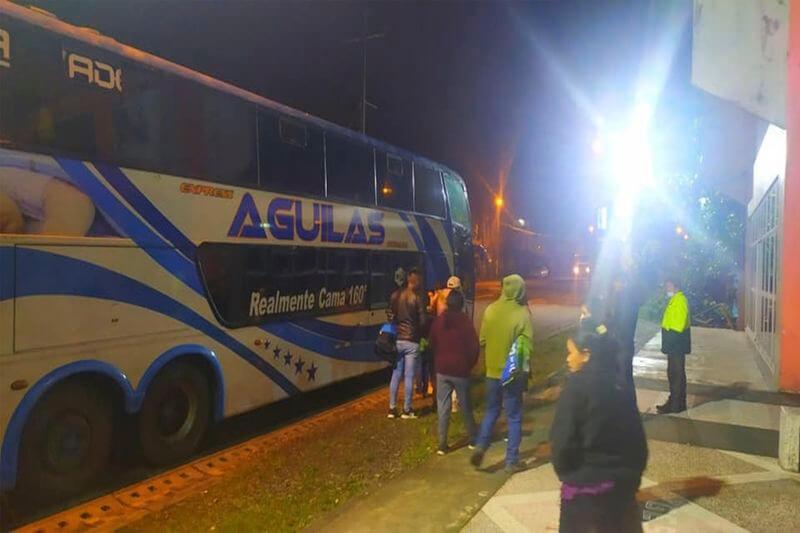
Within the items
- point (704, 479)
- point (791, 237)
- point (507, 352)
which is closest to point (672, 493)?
point (704, 479)

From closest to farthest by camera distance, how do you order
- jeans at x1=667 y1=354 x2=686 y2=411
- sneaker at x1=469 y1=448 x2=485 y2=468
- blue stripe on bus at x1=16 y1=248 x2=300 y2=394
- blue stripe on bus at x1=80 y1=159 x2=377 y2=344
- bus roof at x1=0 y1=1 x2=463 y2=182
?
blue stripe on bus at x1=16 y1=248 x2=300 y2=394, bus roof at x1=0 y1=1 x2=463 y2=182, sneaker at x1=469 y1=448 x2=485 y2=468, blue stripe on bus at x1=80 y1=159 x2=377 y2=344, jeans at x1=667 y1=354 x2=686 y2=411

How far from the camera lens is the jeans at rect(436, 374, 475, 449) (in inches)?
243

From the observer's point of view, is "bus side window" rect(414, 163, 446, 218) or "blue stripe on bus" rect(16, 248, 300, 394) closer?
"blue stripe on bus" rect(16, 248, 300, 394)

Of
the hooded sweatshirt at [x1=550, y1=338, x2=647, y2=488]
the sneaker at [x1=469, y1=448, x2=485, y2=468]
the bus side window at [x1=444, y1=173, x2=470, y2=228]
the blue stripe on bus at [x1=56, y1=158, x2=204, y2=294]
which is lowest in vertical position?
the sneaker at [x1=469, y1=448, x2=485, y2=468]

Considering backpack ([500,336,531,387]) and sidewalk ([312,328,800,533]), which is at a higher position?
backpack ([500,336,531,387])

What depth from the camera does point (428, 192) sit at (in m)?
11.8

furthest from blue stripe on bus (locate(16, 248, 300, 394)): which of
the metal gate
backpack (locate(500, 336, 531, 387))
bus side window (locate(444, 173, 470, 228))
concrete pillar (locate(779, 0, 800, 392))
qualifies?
the metal gate

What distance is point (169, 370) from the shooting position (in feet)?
21.0

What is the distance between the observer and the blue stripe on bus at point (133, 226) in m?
5.38

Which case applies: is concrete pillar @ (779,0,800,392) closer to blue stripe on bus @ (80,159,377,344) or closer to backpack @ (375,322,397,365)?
backpack @ (375,322,397,365)

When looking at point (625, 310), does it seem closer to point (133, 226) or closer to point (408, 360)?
point (408, 360)

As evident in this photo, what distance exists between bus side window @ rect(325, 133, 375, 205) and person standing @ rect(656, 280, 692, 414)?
14.4 feet

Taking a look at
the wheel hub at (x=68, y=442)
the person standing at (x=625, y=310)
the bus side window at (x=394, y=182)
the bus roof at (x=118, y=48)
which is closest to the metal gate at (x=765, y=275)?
the person standing at (x=625, y=310)

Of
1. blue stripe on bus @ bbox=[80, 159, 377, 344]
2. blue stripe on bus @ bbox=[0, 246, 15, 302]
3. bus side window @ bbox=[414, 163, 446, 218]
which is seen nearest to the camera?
blue stripe on bus @ bbox=[0, 246, 15, 302]
